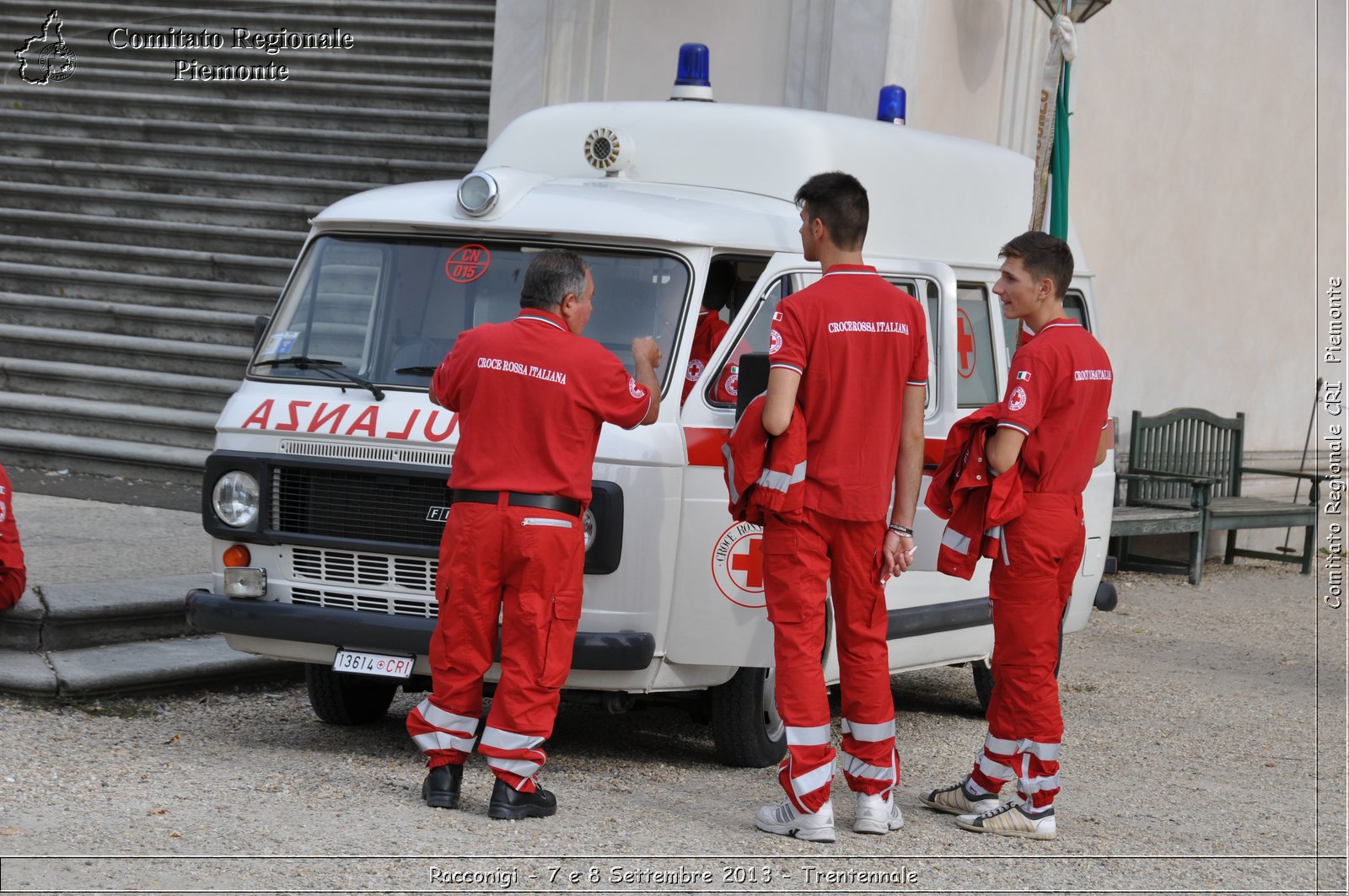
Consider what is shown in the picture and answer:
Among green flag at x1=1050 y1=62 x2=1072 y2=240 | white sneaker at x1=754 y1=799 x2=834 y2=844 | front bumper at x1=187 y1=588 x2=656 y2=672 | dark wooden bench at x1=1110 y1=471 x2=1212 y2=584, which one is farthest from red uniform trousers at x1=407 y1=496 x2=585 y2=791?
dark wooden bench at x1=1110 y1=471 x2=1212 y2=584

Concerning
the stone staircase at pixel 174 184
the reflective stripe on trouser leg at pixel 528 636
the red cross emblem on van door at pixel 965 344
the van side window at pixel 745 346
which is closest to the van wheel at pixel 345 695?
the reflective stripe on trouser leg at pixel 528 636

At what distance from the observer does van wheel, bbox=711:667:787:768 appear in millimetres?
6457

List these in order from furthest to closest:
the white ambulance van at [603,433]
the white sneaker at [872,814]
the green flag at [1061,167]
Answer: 1. the green flag at [1061,167]
2. the white ambulance van at [603,433]
3. the white sneaker at [872,814]

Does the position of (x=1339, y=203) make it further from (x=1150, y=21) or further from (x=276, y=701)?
(x=276, y=701)

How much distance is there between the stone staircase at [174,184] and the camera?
13.0m

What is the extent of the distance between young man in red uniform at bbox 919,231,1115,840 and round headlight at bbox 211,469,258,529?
277 centimetres

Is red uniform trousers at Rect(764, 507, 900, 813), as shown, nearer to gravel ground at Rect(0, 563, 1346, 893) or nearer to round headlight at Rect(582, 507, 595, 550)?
gravel ground at Rect(0, 563, 1346, 893)

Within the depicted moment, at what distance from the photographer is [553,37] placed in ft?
45.0

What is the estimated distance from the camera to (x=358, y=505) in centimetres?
619

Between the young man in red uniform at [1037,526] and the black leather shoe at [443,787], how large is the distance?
1787mm

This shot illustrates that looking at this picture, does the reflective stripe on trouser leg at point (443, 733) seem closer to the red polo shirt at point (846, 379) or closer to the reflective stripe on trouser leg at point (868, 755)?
the reflective stripe on trouser leg at point (868, 755)

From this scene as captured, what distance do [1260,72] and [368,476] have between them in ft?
46.4

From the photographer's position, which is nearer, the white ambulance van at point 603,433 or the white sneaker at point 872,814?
the white sneaker at point 872,814

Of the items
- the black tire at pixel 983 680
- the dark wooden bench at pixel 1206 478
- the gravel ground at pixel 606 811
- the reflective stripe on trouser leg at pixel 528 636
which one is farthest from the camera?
the dark wooden bench at pixel 1206 478
